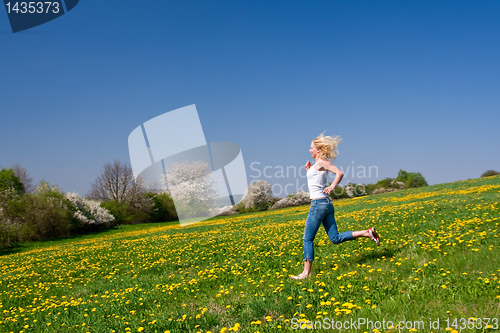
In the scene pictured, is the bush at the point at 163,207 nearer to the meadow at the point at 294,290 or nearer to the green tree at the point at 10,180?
the green tree at the point at 10,180

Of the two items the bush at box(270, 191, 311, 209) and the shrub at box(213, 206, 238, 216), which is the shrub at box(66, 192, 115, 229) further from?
the bush at box(270, 191, 311, 209)

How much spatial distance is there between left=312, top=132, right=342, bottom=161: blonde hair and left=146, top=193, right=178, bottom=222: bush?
57.0 metres

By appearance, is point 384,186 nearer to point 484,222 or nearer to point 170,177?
point 170,177

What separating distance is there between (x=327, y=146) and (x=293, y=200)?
195 feet

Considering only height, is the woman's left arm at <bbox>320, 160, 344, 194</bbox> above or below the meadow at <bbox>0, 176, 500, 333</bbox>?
above

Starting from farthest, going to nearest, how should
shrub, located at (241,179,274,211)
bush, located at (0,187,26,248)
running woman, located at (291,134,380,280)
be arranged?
shrub, located at (241,179,274,211) → bush, located at (0,187,26,248) → running woman, located at (291,134,380,280)

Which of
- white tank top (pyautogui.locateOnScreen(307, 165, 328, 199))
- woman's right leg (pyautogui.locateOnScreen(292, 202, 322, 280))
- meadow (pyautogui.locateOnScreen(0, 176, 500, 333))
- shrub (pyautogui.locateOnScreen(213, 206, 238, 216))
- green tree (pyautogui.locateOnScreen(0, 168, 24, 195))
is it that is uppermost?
green tree (pyautogui.locateOnScreen(0, 168, 24, 195))

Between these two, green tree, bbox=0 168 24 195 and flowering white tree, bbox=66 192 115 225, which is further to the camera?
green tree, bbox=0 168 24 195

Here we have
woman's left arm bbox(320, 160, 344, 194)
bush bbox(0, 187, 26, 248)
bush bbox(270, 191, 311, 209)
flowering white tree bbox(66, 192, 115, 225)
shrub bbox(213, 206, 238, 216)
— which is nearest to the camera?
woman's left arm bbox(320, 160, 344, 194)

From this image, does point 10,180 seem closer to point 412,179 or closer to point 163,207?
point 163,207

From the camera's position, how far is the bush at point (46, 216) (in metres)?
38.2

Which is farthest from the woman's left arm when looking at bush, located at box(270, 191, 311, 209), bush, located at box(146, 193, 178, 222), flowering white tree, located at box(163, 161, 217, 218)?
bush, located at box(270, 191, 311, 209)

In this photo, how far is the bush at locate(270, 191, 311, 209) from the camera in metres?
64.7

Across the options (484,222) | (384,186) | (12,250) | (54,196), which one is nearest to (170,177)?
(54,196)
